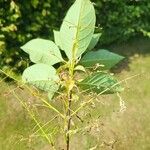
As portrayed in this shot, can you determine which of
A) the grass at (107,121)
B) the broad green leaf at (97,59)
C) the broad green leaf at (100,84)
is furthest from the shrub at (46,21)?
the broad green leaf at (100,84)

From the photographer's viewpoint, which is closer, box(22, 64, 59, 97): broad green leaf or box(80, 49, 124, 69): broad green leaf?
box(22, 64, 59, 97): broad green leaf

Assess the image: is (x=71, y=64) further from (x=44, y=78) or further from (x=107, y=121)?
(x=107, y=121)

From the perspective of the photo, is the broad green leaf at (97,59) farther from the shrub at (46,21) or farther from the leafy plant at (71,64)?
the shrub at (46,21)

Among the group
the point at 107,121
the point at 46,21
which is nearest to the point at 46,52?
the point at 107,121

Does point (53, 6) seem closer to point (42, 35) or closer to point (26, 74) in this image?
point (42, 35)

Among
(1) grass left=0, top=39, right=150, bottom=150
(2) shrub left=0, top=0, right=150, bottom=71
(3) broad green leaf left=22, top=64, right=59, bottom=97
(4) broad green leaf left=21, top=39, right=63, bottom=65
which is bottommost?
(1) grass left=0, top=39, right=150, bottom=150

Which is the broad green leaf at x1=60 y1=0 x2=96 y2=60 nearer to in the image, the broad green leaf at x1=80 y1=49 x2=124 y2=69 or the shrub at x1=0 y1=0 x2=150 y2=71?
the broad green leaf at x1=80 y1=49 x2=124 y2=69

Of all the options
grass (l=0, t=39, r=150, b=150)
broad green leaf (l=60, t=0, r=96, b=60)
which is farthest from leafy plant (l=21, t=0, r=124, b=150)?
grass (l=0, t=39, r=150, b=150)

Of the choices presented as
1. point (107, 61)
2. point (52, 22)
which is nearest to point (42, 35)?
point (52, 22)
